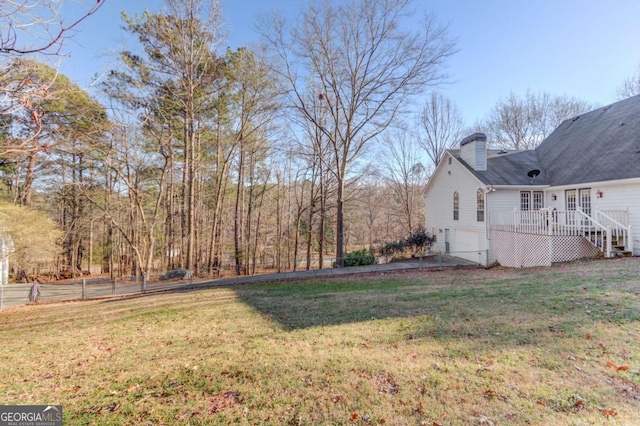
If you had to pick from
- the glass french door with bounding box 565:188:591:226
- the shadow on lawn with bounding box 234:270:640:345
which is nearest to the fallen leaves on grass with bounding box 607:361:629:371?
the shadow on lawn with bounding box 234:270:640:345

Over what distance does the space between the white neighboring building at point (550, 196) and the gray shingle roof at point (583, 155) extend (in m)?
0.05

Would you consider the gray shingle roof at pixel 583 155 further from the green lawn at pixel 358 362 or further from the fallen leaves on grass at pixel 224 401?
the fallen leaves on grass at pixel 224 401

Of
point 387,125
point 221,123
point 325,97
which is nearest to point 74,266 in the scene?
point 221,123

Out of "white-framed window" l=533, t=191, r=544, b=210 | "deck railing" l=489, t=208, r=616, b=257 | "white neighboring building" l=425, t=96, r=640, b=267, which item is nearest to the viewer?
"deck railing" l=489, t=208, r=616, b=257

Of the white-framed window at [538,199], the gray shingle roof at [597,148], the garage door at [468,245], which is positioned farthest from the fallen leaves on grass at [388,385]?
the white-framed window at [538,199]

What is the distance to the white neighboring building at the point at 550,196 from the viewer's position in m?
10.5

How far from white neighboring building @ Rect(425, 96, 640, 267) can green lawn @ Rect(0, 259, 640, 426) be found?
14.8 feet

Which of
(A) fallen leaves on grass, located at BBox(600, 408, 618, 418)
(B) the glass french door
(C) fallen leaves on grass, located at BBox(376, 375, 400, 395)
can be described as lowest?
(C) fallen leaves on grass, located at BBox(376, 375, 400, 395)

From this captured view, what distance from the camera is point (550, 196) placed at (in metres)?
14.1

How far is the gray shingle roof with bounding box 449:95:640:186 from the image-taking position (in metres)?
11.7

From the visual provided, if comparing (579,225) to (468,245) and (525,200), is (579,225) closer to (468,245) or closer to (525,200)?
(525,200)

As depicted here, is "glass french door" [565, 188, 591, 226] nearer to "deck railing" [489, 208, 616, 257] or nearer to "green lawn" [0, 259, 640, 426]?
"deck railing" [489, 208, 616, 257]

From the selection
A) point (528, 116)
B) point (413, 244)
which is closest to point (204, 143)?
point (413, 244)

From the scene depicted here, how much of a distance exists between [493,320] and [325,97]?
46.5 ft
